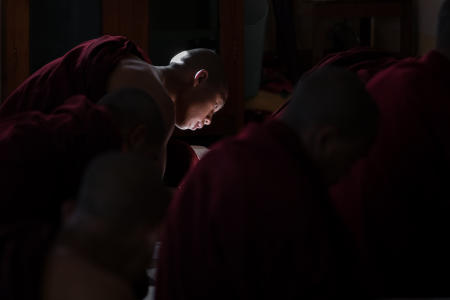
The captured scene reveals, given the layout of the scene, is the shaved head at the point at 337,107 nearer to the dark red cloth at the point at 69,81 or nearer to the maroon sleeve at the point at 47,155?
the maroon sleeve at the point at 47,155

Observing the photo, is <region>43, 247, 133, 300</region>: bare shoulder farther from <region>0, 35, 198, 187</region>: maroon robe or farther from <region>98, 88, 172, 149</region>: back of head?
<region>0, 35, 198, 187</region>: maroon robe

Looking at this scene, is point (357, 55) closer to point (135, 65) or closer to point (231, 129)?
point (135, 65)

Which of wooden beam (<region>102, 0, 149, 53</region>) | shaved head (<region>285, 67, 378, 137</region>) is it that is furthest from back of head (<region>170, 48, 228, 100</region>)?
wooden beam (<region>102, 0, 149, 53</region>)

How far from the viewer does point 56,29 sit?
4.06 m

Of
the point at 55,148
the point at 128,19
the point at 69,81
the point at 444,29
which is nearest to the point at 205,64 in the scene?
the point at 69,81

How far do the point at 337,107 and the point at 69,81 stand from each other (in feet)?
4.06

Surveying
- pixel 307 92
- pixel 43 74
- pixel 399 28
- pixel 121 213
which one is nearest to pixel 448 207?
pixel 307 92

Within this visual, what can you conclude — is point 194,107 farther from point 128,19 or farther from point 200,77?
point 128,19

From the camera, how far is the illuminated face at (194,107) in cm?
263

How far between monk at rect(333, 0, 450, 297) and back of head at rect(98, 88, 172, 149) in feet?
1.57

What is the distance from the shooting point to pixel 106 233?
1041 mm

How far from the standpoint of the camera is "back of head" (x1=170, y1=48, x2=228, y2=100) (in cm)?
264

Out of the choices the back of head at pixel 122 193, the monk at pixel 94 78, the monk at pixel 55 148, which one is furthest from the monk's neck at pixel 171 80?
the back of head at pixel 122 193

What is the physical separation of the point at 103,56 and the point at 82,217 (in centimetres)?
137
